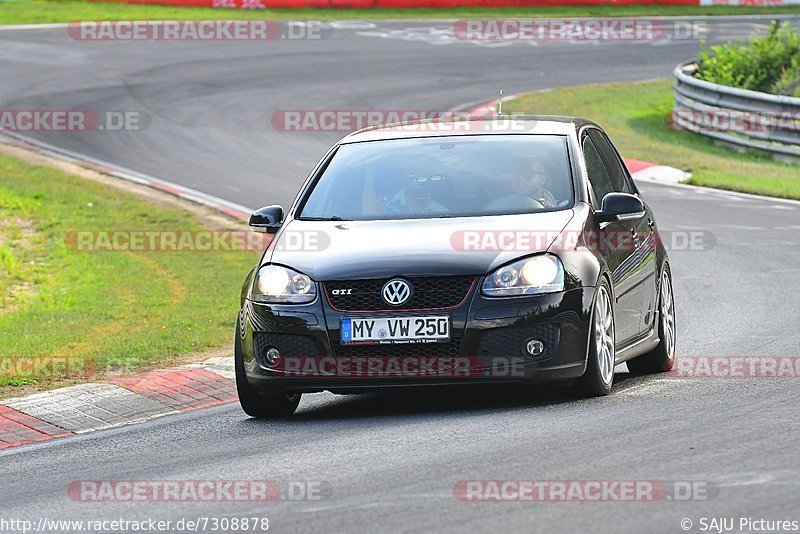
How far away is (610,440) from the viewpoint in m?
7.21

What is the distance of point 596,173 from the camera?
9711 millimetres

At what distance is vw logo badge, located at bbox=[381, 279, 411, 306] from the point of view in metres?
8.14

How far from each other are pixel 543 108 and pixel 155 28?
42.9 ft

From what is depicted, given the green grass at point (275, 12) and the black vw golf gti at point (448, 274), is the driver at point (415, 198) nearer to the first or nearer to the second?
the black vw golf gti at point (448, 274)

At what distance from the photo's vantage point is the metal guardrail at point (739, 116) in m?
24.1

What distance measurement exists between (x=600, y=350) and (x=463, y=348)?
34.8 inches

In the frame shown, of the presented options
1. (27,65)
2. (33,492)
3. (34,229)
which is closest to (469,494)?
(33,492)

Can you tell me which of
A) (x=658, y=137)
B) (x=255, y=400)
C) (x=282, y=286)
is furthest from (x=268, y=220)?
(x=658, y=137)

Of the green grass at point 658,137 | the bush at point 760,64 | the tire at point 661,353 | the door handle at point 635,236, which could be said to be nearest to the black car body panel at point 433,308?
the door handle at point 635,236

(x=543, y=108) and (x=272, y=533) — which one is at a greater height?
(x=272, y=533)

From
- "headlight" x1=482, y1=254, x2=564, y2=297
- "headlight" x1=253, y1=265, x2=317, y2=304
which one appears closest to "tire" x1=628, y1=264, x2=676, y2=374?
"headlight" x1=482, y1=254, x2=564, y2=297

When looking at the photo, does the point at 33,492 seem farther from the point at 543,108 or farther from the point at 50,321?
the point at 543,108

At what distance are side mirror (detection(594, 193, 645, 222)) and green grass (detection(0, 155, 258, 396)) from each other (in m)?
3.49

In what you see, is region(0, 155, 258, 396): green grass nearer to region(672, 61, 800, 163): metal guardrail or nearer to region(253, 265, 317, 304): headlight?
region(253, 265, 317, 304): headlight
